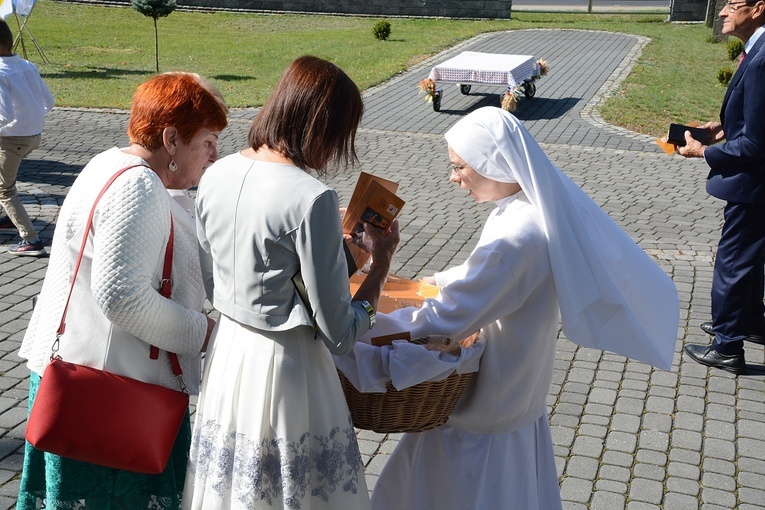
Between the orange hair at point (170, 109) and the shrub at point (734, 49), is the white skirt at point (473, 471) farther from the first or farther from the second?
the shrub at point (734, 49)

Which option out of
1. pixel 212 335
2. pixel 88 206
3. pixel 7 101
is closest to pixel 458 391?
pixel 212 335

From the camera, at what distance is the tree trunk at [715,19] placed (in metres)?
23.0

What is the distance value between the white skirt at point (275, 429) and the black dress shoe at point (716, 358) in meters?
3.73

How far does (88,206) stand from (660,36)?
23.1m

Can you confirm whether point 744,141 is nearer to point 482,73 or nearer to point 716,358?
point 716,358

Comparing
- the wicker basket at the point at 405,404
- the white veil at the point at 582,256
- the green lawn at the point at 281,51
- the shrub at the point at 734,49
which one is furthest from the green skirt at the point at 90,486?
the shrub at the point at 734,49

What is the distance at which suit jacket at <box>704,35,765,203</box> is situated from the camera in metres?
5.12

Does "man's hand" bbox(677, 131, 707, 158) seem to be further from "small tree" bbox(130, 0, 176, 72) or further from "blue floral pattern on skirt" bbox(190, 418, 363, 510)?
"small tree" bbox(130, 0, 176, 72)

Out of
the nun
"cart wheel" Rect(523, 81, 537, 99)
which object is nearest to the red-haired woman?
the nun

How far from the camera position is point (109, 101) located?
49.5ft

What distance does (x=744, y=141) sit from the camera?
205 inches

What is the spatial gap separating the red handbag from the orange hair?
0.65 ft

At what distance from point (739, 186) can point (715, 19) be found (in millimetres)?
20226

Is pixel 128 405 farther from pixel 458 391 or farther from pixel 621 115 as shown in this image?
pixel 621 115
